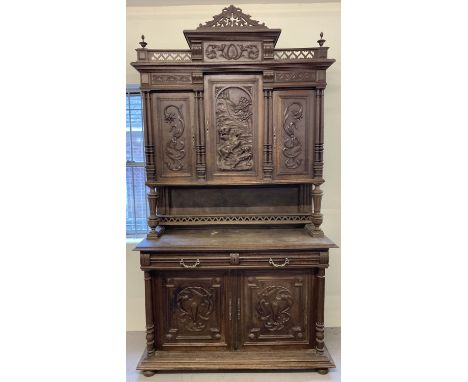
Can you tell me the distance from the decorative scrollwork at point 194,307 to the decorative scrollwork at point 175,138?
0.81m

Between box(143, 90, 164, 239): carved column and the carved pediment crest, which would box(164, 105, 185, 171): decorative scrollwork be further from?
the carved pediment crest

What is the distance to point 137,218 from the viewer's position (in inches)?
103

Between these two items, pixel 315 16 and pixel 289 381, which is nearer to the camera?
pixel 289 381

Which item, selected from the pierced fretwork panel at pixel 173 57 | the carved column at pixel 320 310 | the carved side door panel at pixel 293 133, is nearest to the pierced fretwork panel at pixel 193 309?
the carved column at pixel 320 310

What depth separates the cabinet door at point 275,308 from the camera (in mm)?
1998

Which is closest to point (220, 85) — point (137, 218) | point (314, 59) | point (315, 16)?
point (314, 59)

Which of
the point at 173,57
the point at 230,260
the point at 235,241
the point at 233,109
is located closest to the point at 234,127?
the point at 233,109

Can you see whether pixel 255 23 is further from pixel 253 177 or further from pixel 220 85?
pixel 253 177

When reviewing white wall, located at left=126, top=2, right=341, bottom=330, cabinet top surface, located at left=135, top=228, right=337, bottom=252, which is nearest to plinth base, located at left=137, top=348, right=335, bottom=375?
cabinet top surface, located at left=135, top=228, right=337, bottom=252

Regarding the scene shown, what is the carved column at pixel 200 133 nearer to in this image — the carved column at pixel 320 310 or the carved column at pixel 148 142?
the carved column at pixel 148 142

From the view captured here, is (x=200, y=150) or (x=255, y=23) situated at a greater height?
(x=255, y=23)

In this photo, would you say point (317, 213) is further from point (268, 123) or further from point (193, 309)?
point (193, 309)

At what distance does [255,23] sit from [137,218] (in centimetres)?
172

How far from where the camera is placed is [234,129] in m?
2.08
